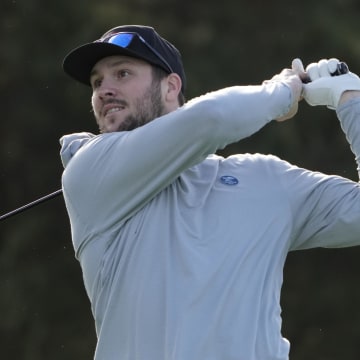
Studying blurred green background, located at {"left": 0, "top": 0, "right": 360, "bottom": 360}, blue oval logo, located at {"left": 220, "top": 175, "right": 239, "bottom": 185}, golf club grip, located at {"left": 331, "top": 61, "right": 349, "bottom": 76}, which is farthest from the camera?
blurred green background, located at {"left": 0, "top": 0, "right": 360, "bottom": 360}

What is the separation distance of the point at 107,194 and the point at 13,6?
7113mm

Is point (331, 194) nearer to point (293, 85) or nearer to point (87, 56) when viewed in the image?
point (293, 85)

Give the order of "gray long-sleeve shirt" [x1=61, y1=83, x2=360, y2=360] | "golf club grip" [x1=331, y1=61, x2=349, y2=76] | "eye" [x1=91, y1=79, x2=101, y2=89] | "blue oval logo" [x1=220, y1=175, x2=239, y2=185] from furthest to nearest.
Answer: "eye" [x1=91, y1=79, x2=101, y2=89], "golf club grip" [x1=331, y1=61, x2=349, y2=76], "blue oval logo" [x1=220, y1=175, x2=239, y2=185], "gray long-sleeve shirt" [x1=61, y1=83, x2=360, y2=360]

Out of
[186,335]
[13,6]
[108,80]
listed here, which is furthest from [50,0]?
[186,335]

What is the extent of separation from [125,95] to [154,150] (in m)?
0.33

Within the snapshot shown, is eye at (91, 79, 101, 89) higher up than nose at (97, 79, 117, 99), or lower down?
lower down

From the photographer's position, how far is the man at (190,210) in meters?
3.60

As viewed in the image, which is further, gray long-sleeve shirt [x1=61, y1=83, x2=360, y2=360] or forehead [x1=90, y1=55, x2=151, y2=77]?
forehead [x1=90, y1=55, x2=151, y2=77]

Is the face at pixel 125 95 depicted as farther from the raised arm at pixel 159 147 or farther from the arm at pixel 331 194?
the arm at pixel 331 194

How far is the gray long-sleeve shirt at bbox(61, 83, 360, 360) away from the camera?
3590mm

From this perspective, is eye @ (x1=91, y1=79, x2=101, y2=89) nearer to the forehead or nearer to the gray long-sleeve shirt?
the forehead

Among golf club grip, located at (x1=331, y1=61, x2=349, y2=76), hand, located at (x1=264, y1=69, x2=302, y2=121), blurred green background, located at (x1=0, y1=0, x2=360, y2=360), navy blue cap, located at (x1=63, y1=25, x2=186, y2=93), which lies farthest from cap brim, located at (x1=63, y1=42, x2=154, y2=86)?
blurred green background, located at (x1=0, y1=0, x2=360, y2=360)

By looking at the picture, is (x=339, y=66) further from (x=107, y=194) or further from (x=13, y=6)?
(x=13, y=6)

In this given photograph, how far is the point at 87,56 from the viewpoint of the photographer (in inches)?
162
